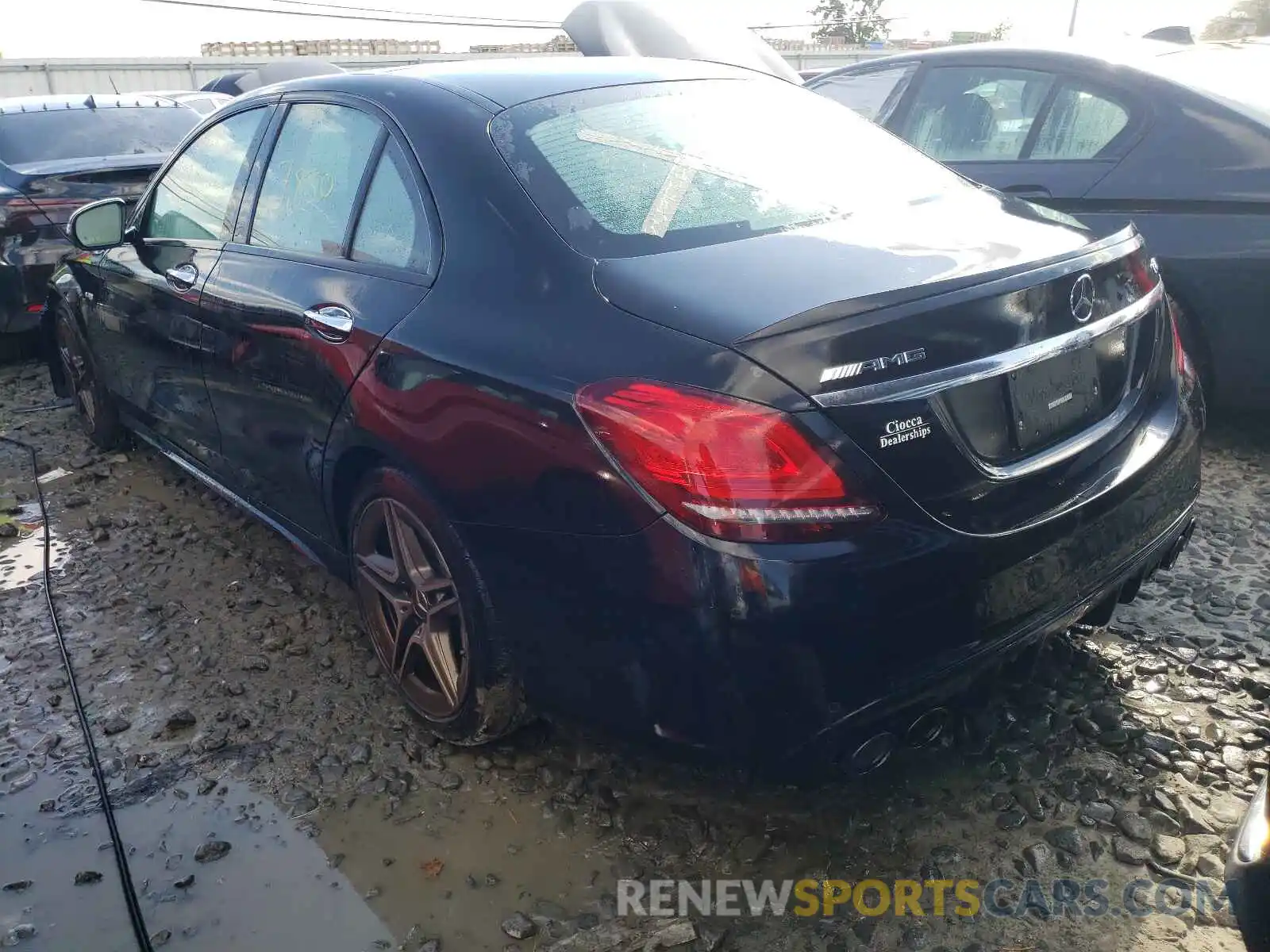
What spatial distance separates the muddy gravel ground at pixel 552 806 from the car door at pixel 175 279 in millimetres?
879

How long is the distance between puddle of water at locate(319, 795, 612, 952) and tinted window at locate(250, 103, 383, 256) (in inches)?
55.9

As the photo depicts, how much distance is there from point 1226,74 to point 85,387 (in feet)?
16.8

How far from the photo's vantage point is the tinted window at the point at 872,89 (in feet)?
16.5

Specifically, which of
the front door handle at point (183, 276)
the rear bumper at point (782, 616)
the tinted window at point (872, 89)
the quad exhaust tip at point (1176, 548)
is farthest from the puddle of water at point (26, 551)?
the tinted window at point (872, 89)

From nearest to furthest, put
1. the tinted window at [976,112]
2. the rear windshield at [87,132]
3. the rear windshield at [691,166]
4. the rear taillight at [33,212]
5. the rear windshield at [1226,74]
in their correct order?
1. the rear windshield at [691,166]
2. the rear windshield at [1226,74]
3. the tinted window at [976,112]
4. the rear taillight at [33,212]
5. the rear windshield at [87,132]

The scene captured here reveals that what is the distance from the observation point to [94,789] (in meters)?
2.61

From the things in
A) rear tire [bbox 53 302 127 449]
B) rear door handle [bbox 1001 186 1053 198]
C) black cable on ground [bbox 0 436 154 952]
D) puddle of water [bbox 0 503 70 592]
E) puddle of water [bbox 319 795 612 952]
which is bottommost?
puddle of water [bbox 0 503 70 592]

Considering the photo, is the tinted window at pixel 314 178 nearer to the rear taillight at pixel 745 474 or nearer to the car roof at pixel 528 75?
the car roof at pixel 528 75

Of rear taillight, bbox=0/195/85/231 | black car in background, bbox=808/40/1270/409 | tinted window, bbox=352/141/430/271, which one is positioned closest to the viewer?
tinted window, bbox=352/141/430/271

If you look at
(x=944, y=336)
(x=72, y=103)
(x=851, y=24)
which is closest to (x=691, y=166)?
(x=944, y=336)

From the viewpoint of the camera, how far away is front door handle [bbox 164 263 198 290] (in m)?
3.33

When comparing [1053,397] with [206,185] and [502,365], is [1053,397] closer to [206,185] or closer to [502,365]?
[502,365]

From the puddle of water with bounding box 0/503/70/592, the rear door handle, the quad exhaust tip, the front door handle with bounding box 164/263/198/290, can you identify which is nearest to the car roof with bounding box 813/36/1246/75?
the rear door handle

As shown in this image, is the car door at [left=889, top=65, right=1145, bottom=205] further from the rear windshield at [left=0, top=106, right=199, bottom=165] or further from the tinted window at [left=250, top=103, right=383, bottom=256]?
the rear windshield at [left=0, top=106, right=199, bottom=165]
